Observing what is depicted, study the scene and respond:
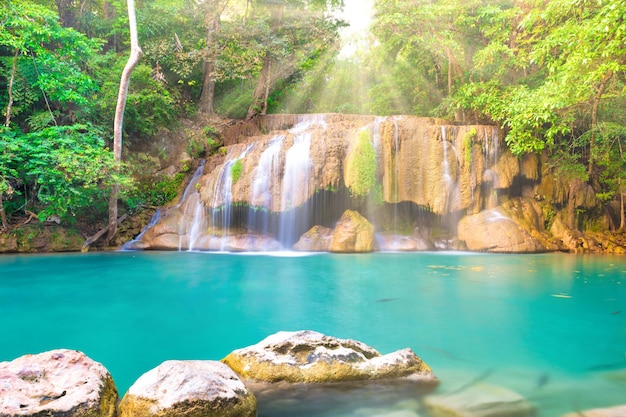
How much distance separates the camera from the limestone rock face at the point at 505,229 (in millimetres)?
12555

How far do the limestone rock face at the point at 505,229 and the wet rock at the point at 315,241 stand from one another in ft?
14.1

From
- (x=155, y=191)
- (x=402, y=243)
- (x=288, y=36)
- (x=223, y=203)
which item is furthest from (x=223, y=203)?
(x=288, y=36)

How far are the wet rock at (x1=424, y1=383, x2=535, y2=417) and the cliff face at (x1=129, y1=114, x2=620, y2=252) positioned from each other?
404 inches

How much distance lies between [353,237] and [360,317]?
7482 mm

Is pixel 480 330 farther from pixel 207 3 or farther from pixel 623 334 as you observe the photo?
pixel 207 3

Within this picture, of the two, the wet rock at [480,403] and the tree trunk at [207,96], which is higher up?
the tree trunk at [207,96]

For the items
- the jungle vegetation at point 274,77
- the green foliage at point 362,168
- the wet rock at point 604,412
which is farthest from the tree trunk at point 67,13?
the wet rock at point 604,412

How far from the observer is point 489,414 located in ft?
8.76

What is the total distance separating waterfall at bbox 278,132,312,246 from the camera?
532 inches

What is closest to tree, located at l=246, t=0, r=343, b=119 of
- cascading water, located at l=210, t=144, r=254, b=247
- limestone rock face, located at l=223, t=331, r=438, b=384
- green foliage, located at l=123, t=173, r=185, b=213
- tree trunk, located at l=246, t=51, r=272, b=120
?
tree trunk, located at l=246, t=51, r=272, b=120

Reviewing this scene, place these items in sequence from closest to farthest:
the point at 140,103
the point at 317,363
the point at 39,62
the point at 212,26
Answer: the point at 317,363
the point at 39,62
the point at 140,103
the point at 212,26

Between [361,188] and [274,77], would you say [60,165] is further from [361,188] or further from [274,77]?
[274,77]

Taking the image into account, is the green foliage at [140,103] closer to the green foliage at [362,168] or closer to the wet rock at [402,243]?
the green foliage at [362,168]

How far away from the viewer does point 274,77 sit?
1961 cm
